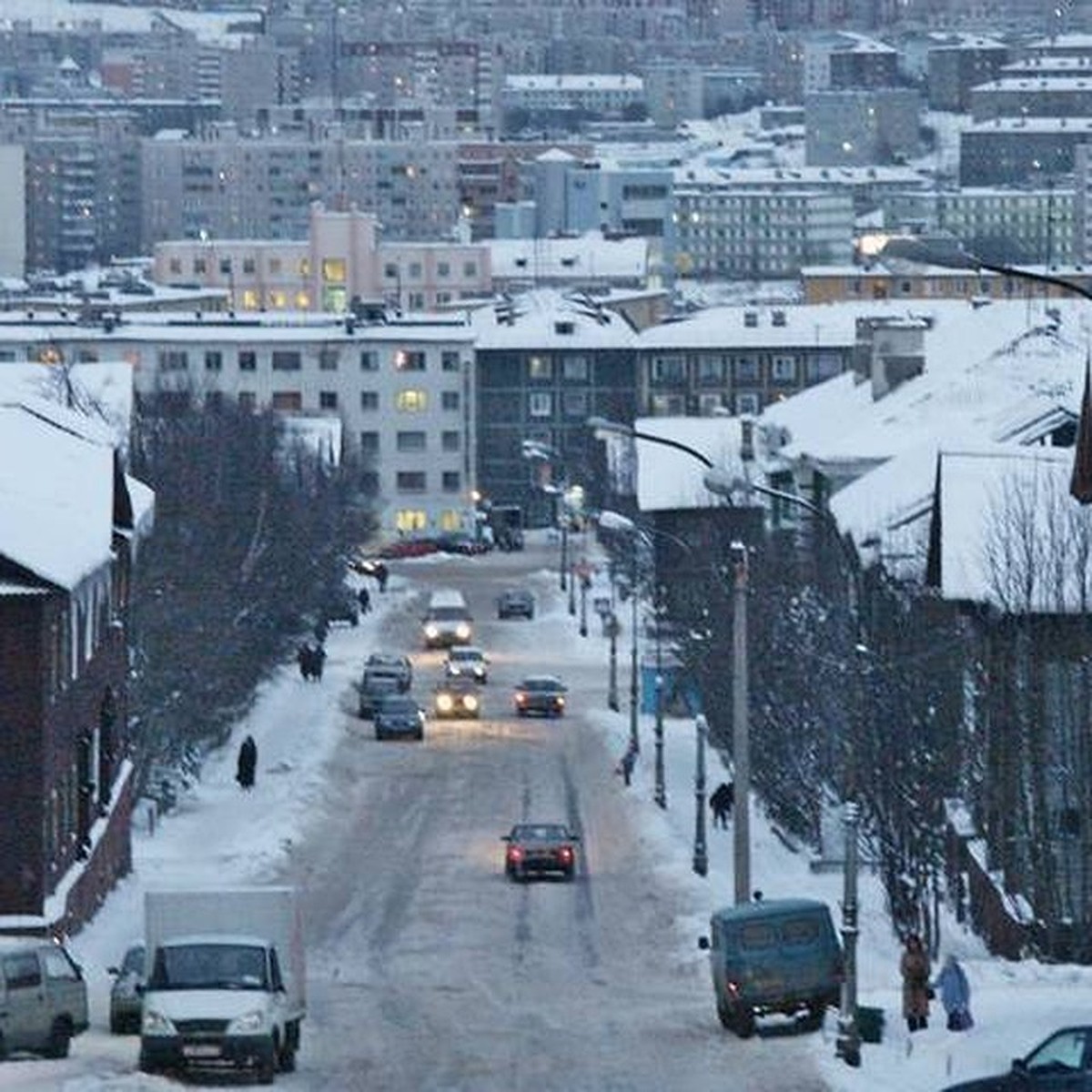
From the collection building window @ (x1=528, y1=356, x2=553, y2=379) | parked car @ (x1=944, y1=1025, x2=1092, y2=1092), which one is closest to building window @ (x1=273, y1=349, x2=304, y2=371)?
building window @ (x1=528, y1=356, x2=553, y2=379)

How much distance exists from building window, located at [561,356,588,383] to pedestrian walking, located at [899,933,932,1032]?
10326 centimetres

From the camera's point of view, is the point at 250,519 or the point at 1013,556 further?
the point at 250,519

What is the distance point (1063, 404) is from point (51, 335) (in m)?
78.4

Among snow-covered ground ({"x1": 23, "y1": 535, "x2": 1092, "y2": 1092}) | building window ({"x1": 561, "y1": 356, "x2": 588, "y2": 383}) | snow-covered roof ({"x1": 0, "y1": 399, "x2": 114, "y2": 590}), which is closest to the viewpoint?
snow-covered ground ({"x1": 23, "y1": 535, "x2": 1092, "y2": 1092})

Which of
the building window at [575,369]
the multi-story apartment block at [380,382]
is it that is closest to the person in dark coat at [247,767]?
the multi-story apartment block at [380,382]

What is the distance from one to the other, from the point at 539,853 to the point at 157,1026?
18.8 meters

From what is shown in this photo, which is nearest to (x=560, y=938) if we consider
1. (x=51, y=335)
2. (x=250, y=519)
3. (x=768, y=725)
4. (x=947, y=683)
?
(x=947, y=683)

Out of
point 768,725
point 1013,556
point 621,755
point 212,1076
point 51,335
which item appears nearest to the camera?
point 212,1076

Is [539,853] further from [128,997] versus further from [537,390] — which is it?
[537,390]

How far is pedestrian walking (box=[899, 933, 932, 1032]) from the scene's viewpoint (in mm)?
34406

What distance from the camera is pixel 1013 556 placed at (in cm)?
4428

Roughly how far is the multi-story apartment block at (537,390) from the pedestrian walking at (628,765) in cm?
6968

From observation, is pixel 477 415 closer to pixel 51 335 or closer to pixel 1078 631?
pixel 51 335

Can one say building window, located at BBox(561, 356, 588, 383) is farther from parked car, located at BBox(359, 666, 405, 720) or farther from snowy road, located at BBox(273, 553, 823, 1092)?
snowy road, located at BBox(273, 553, 823, 1092)
